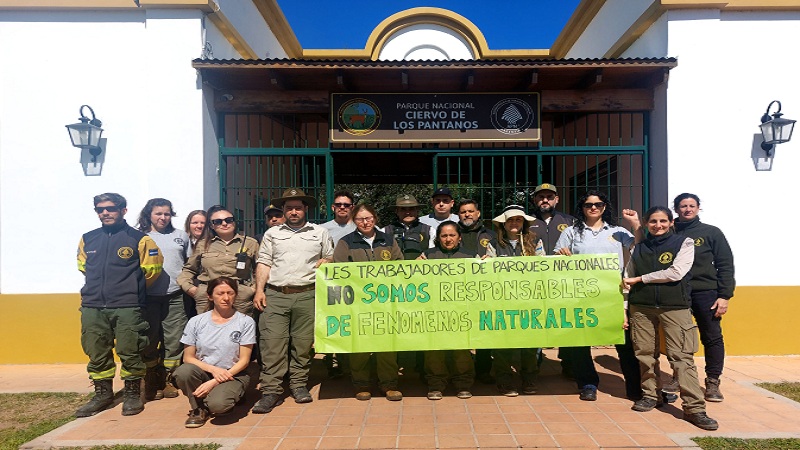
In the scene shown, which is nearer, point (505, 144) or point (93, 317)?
point (93, 317)

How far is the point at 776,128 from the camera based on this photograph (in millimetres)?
5770

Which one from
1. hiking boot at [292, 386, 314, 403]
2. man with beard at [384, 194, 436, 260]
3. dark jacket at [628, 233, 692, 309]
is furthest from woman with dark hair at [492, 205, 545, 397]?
hiking boot at [292, 386, 314, 403]

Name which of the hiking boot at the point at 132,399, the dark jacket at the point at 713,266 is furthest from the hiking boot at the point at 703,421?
the hiking boot at the point at 132,399

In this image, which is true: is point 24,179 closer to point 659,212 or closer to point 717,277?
point 659,212

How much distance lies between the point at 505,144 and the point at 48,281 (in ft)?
20.3

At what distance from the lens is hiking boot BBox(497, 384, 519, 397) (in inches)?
175

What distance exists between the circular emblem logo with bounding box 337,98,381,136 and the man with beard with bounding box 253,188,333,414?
7.45 ft

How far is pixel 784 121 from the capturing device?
18.8ft

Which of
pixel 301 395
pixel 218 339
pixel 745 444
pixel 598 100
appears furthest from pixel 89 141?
pixel 745 444

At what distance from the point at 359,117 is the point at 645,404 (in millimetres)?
4617

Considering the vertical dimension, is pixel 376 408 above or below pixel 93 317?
below

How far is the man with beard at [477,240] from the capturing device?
457cm

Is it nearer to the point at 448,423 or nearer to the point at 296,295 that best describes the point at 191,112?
the point at 296,295

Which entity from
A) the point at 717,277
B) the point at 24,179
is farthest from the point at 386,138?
the point at 24,179
